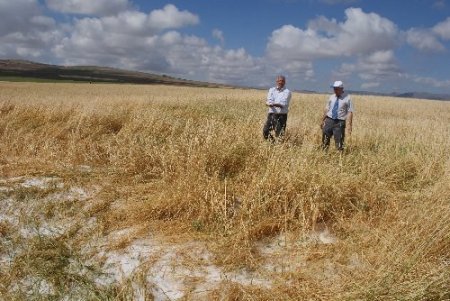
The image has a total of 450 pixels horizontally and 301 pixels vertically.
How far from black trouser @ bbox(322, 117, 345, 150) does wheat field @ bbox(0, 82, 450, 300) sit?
142 cm

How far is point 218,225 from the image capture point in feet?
13.9

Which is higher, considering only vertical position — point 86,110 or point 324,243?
point 86,110

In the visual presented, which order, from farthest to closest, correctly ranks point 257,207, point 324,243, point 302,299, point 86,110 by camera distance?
point 86,110
point 257,207
point 324,243
point 302,299

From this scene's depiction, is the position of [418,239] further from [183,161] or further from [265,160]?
[183,161]

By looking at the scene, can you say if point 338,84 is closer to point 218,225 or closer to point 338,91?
point 338,91

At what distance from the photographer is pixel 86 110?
9695mm

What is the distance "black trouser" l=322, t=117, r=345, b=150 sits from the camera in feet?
26.9

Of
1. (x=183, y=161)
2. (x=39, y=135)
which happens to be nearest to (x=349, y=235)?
(x=183, y=161)

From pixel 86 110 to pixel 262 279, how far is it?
7635 millimetres

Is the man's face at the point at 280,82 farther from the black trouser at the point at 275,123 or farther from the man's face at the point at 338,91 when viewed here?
the man's face at the point at 338,91

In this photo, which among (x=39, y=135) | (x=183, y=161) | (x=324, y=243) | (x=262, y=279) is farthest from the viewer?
(x=39, y=135)

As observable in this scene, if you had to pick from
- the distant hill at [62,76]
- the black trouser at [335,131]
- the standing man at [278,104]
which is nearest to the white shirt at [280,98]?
the standing man at [278,104]

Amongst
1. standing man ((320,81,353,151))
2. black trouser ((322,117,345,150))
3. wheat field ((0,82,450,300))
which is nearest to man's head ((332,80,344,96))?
standing man ((320,81,353,151))

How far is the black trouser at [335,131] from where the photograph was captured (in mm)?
8195
